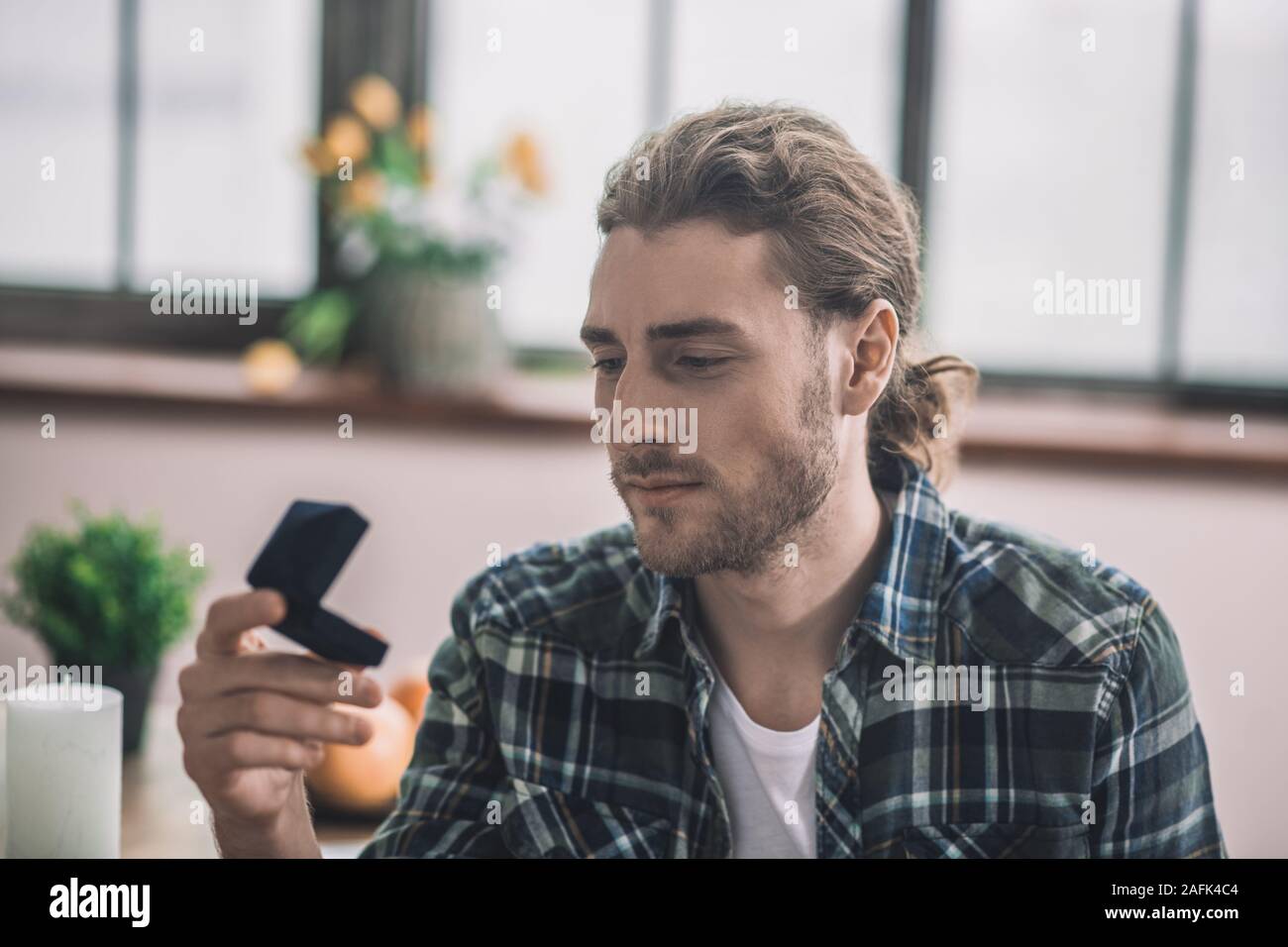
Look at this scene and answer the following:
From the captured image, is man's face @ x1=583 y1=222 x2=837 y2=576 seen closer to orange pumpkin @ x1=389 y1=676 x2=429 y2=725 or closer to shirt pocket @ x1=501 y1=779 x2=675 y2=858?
shirt pocket @ x1=501 y1=779 x2=675 y2=858

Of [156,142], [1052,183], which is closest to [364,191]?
[156,142]

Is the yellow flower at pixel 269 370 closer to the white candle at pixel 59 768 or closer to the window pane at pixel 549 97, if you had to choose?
the window pane at pixel 549 97

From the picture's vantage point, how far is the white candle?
0.81 metres

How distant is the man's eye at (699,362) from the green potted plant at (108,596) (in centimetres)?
51

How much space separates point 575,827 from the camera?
3.33 ft

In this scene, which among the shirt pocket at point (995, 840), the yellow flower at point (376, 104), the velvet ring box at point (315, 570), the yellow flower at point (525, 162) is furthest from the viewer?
the yellow flower at point (376, 104)

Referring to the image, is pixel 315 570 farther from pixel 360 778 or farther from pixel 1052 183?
pixel 1052 183

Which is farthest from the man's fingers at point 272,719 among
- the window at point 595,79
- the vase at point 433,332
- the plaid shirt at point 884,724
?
the window at point 595,79

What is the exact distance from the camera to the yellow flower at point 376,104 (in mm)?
2438

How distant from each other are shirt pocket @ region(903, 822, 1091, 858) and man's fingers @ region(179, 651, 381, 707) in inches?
17.7

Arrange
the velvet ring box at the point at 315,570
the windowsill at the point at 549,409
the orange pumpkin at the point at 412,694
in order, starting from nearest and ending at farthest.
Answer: the velvet ring box at the point at 315,570 → the orange pumpkin at the point at 412,694 → the windowsill at the point at 549,409
